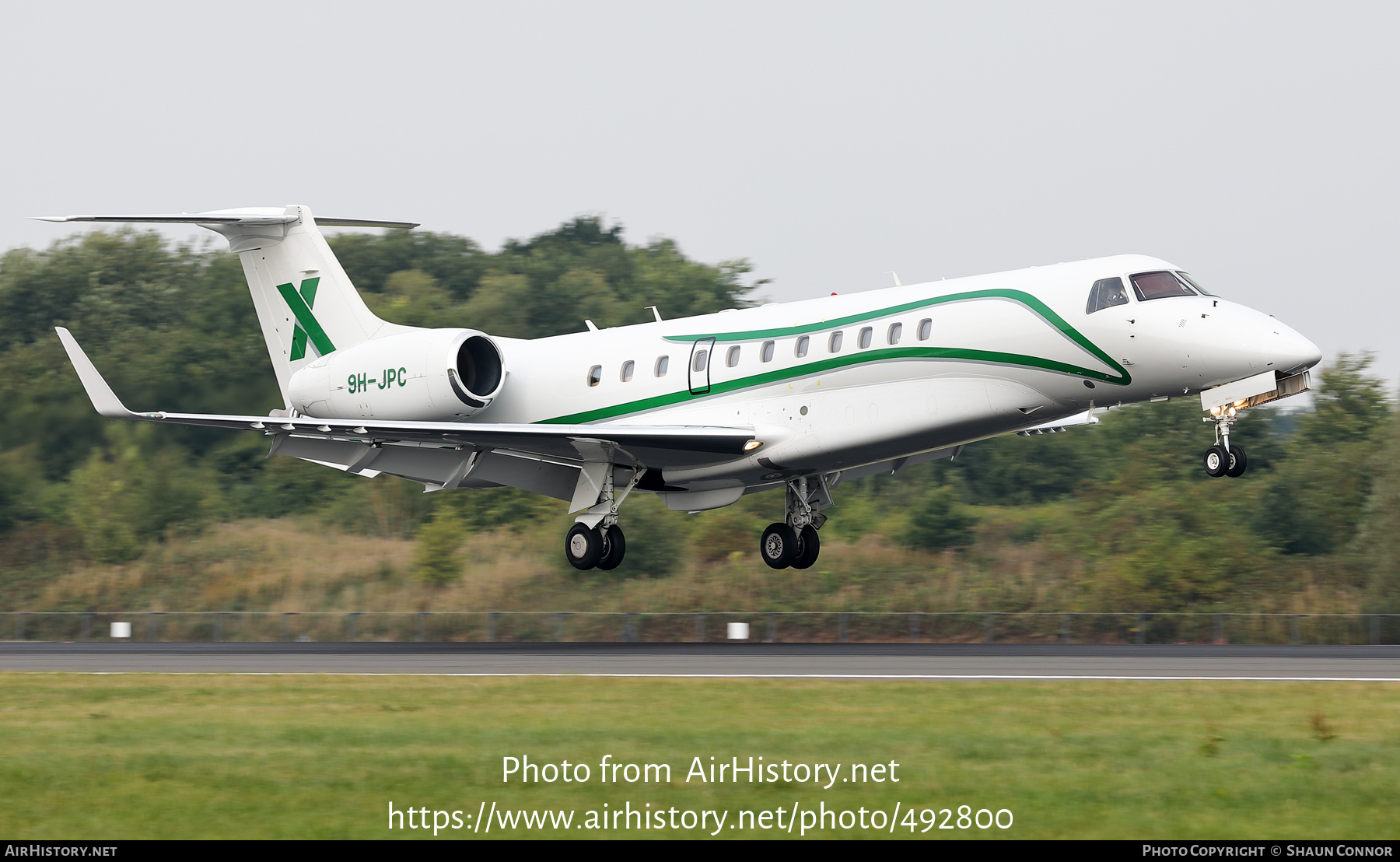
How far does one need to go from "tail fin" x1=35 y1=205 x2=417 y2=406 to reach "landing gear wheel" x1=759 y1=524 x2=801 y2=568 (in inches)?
319

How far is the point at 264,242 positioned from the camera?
3022 centimetres

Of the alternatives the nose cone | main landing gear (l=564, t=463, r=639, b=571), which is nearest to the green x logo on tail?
main landing gear (l=564, t=463, r=639, b=571)

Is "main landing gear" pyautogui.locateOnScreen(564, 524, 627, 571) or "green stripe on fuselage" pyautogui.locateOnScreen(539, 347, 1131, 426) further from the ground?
"green stripe on fuselage" pyautogui.locateOnScreen(539, 347, 1131, 426)

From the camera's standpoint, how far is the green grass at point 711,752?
11516 millimetres

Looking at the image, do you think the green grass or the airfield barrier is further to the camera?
Answer: the airfield barrier

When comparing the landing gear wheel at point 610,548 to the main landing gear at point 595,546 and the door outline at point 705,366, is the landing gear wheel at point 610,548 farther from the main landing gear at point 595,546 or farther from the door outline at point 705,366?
the door outline at point 705,366

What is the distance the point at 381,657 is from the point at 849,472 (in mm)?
8779

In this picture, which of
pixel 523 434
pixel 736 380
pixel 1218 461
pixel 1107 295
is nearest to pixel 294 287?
pixel 523 434

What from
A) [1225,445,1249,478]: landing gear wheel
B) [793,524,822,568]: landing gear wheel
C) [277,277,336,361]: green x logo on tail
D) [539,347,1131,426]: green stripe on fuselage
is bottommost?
[793,524,822,568]: landing gear wheel

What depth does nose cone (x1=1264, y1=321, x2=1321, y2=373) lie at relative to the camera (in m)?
20.2

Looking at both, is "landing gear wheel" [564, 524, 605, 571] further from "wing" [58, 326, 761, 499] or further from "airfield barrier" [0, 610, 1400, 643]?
"airfield barrier" [0, 610, 1400, 643]

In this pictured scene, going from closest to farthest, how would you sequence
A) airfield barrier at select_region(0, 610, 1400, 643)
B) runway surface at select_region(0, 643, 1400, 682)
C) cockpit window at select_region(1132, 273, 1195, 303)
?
1. runway surface at select_region(0, 643, 1400, 682)
2. cockpit window at select_region(1132, 273, 1195, 303)
3. airfield barrier at select_region(0, 610, 1400, 643)

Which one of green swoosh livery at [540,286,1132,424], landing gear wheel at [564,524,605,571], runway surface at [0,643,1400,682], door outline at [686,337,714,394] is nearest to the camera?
runway surface at [0,643,1400,682]
